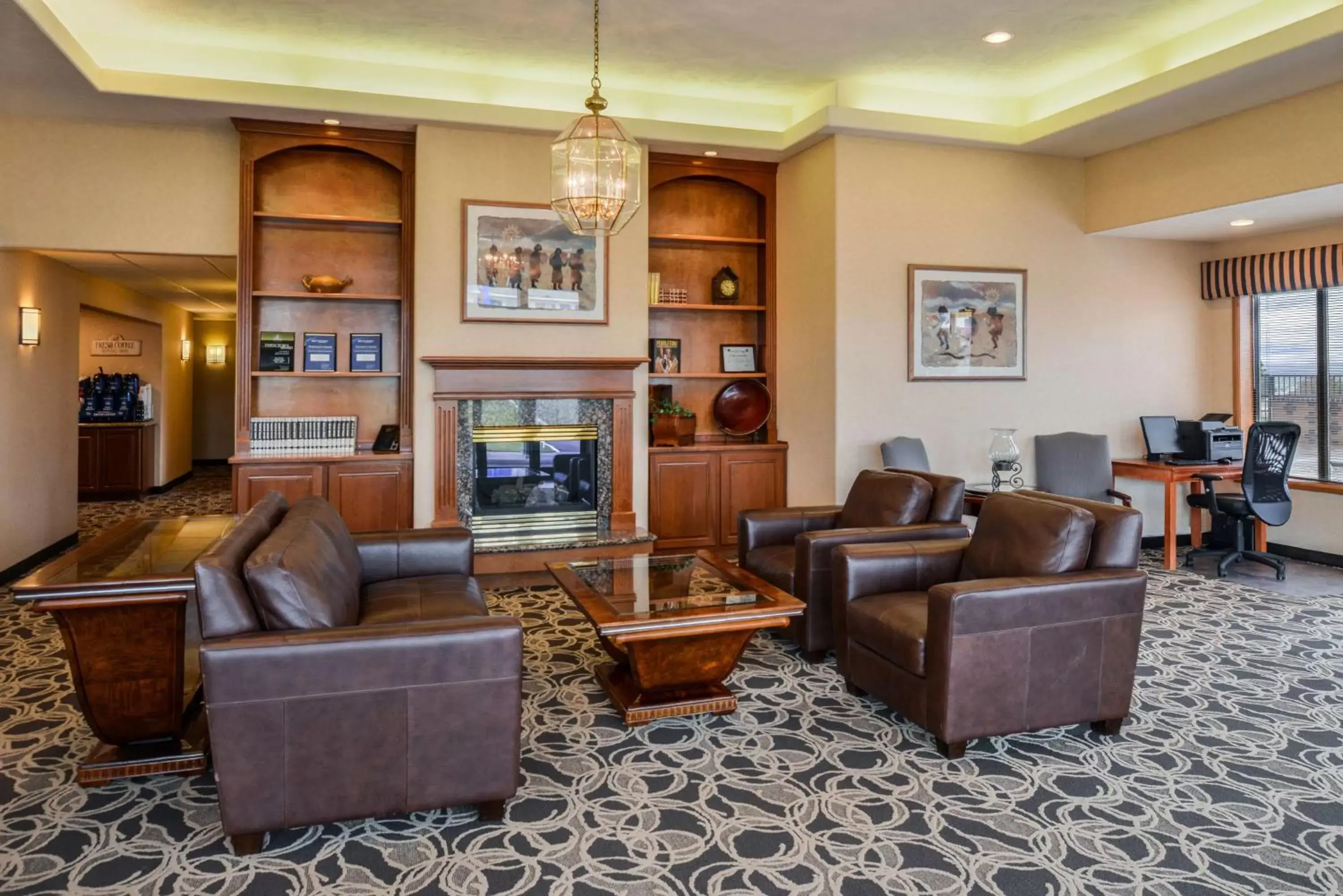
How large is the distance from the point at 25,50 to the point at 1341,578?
9195 mm

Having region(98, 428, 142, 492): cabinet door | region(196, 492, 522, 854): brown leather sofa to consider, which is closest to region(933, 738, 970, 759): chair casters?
region(196, 492, 522, 854): brown leather sofa

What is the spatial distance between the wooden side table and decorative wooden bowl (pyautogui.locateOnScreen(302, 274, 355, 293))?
3262 mm

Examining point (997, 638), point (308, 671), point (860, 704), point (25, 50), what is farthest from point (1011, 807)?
point (25, 50)

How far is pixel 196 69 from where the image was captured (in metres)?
5.58

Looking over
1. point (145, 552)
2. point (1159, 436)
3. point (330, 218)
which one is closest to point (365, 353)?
point (330, 218)

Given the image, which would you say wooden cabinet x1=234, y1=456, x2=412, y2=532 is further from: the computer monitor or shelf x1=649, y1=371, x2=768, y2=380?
the computer monitor

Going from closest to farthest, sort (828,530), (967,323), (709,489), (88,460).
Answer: (828,530), (967,323), (709,489), (88,460)

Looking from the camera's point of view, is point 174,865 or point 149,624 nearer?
point 174,865

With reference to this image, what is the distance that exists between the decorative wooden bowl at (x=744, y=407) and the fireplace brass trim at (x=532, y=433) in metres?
1.35

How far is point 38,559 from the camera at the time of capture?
21.9 feet

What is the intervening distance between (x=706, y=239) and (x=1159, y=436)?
4072 mm

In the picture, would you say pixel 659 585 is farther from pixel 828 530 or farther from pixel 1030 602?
pixel 1030 602

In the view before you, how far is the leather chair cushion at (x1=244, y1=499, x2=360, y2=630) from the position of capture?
103 inches

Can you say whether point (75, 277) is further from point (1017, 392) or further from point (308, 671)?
point (1017, 392)
